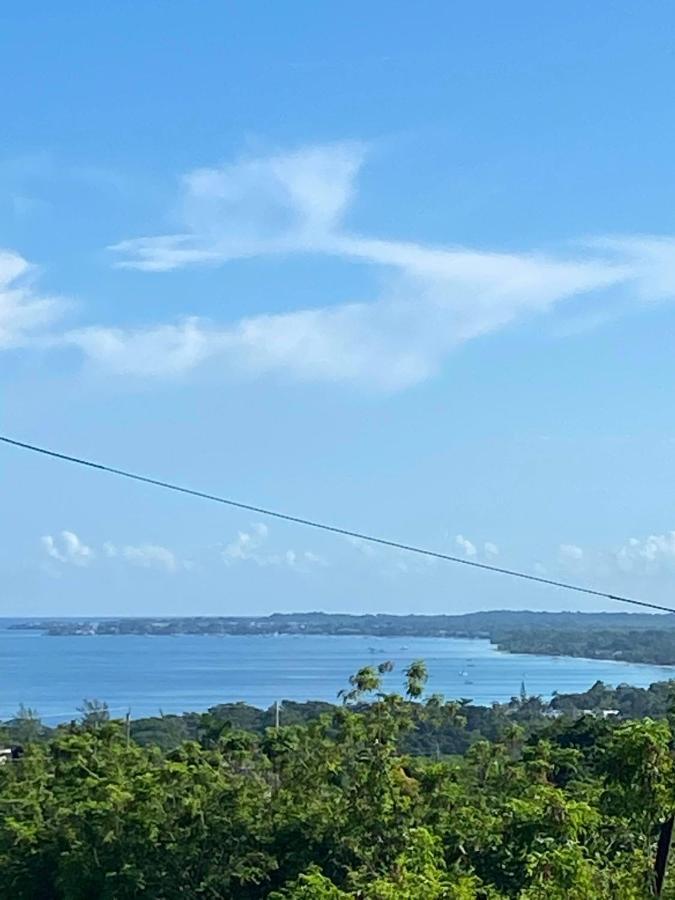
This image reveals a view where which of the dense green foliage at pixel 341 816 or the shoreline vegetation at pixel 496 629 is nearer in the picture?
the dense green foliage at pixel 341 816

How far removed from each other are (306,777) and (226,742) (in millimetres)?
3673

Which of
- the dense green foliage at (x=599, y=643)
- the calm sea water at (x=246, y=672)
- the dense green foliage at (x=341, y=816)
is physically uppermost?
the dense green foliage at (x=599, y=643)

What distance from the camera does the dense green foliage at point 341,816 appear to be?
29.2 ft

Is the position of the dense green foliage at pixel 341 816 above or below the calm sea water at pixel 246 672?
above

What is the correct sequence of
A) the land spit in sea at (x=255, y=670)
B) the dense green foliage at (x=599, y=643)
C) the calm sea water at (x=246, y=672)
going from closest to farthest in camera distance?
1. the land spit in sea at (x=255, y=670)
2. the calm sea water at (x=246, y=672)
3. the dense green foliage at (x=599, y=643)

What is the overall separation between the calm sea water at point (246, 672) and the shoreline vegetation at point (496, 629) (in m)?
2.49

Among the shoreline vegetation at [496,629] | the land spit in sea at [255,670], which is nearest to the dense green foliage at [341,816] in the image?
the land spit in sea at [255,670]

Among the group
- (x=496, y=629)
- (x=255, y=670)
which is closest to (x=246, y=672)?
(x=255, y=670)

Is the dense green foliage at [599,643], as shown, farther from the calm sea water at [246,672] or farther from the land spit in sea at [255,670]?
the calm sea water at [246,672]

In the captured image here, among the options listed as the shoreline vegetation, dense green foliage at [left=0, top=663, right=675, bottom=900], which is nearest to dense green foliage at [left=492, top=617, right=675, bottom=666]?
the shoreline vegetation

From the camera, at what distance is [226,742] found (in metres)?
19.0

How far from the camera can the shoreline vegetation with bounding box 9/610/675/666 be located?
90.6 metres

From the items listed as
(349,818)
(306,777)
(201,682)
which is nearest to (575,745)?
(306,777)

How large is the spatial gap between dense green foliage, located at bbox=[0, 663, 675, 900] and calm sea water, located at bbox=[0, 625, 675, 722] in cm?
1822
